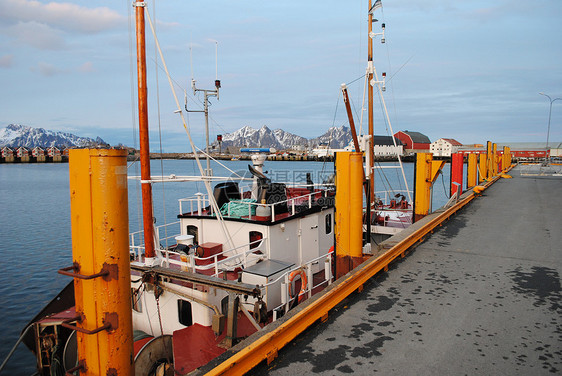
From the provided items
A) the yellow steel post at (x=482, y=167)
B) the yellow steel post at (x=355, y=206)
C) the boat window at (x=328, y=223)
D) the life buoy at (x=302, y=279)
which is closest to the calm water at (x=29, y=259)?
the boat window at (x=328, y=223)

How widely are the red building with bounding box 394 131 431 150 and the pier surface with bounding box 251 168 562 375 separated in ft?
416

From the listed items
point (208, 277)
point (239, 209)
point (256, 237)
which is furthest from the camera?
point (239, 209)

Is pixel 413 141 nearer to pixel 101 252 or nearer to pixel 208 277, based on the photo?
pixel 208 277

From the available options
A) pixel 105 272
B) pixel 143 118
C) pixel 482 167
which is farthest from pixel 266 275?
pixel 482 167

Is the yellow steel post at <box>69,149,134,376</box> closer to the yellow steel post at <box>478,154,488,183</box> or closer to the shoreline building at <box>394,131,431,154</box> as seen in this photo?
the yellow steel post at <box>478,154,488,183</box>

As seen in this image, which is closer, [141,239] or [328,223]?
[328,223]

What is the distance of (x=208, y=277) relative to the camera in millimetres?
5520

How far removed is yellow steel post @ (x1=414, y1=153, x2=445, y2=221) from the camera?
11766mm

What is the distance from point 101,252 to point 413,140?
14173 centimetres

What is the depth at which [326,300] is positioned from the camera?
5.06m

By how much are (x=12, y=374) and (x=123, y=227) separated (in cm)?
1091

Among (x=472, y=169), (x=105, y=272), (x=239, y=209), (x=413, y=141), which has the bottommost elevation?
(x=239, y=209)

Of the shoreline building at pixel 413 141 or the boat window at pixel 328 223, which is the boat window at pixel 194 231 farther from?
the shoreline building at pixel 413 141

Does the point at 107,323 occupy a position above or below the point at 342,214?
below
